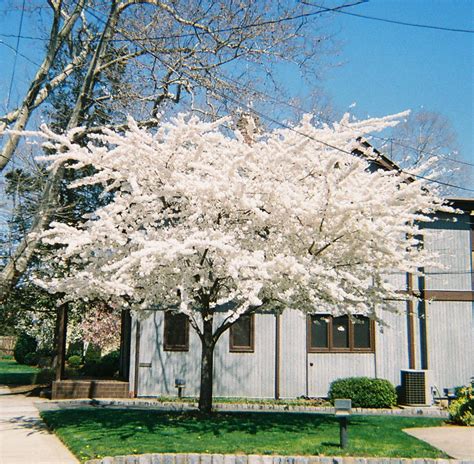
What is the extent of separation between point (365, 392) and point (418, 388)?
1684mm

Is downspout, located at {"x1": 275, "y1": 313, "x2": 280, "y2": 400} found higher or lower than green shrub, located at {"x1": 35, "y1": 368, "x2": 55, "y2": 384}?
higher

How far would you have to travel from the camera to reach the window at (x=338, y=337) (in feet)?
63.0

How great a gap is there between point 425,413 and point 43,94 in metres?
13.6

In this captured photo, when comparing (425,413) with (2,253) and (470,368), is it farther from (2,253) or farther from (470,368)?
(2,253)

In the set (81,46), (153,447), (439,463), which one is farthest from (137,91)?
(439,463)

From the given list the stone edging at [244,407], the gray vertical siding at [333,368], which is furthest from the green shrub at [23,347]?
the gray vertical siding at [333,368]

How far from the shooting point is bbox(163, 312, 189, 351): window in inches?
734

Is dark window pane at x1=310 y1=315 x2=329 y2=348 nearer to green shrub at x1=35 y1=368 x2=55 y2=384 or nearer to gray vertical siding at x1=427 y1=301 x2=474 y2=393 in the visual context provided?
gray vertical siding at x1=427 y1=301 x2=474 y2=393

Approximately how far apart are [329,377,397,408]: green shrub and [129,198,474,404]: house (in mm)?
642

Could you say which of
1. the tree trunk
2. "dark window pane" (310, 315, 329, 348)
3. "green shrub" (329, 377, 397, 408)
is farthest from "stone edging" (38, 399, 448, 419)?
the tree trunk

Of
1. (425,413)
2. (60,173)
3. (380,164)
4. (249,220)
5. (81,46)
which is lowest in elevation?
(425,413)

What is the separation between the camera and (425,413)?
55.8 ft

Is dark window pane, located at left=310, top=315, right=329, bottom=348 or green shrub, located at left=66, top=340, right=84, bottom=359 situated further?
green shrub, located at left=66, top=340, right=84, bottom=359

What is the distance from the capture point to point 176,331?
61.8ft
